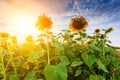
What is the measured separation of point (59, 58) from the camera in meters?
2.73

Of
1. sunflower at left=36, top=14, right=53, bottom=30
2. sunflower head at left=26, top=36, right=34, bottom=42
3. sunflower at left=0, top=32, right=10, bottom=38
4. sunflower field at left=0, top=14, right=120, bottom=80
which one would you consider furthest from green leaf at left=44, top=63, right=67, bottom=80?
sunflower head at left=26, top=36, right=34, bottom=42

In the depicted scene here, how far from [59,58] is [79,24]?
570 mm

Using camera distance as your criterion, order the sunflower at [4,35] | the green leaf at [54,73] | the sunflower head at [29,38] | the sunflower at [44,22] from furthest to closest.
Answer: the sunflower head at [29,38] → the sunflower at [4,35] → the sunflower at [44,22] → the green leaf at [54,73]

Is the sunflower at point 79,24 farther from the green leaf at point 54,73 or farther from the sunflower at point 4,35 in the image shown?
the green leaf at point 54,73

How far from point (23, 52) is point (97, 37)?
1084 mm

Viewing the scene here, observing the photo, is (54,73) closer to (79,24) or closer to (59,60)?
(59,60)

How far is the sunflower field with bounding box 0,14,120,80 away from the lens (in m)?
2.33

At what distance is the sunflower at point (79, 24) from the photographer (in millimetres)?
2998

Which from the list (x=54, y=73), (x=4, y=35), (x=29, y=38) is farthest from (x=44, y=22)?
(x=29, y=38)

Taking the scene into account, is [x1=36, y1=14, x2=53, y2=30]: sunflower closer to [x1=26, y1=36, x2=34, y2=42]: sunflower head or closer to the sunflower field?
the sunflower field

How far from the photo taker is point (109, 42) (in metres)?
4.07

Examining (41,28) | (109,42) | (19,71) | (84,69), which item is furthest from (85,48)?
(109,42)

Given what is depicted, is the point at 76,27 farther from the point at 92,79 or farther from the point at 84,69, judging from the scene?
the point at 92,79

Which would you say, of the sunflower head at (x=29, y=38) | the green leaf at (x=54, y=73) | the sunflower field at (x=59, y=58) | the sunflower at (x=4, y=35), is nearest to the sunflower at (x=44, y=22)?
the sunflower field at (x=59, y=58)
